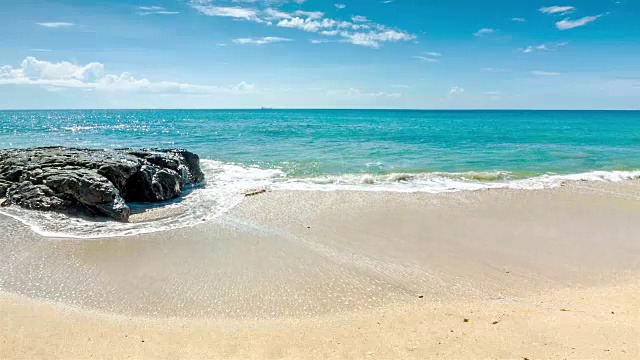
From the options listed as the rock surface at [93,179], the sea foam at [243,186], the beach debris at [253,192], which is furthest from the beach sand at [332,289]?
the beach debris at [253,192]

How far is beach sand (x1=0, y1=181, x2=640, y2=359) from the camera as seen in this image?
5746 mm

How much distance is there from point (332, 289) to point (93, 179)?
932cm

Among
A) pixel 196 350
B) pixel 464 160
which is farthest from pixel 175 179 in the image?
pixel 464 160

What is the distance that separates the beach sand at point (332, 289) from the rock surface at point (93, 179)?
1798 millimetres

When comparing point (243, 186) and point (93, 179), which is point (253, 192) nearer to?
point (243, 186)

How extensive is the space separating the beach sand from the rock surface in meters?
1.80

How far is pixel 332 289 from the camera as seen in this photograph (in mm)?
7582

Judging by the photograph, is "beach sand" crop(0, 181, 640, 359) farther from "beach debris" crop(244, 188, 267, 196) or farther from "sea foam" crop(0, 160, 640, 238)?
"beach debris" crop(244, 188, 267, 196)

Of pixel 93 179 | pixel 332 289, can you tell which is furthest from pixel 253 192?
pixel 332 289

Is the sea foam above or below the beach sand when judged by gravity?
above

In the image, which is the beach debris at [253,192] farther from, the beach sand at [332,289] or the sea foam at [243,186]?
the beach sand at [332,289]

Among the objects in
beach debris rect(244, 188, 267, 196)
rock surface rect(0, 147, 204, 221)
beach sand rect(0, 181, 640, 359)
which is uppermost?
rock surface rect(0, 147, 204, 221)

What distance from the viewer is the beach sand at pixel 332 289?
226 inches

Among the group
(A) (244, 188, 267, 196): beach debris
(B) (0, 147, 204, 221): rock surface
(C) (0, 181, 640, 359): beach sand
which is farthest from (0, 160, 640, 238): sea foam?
(C) (0, 181, 640, 359): beach sand
